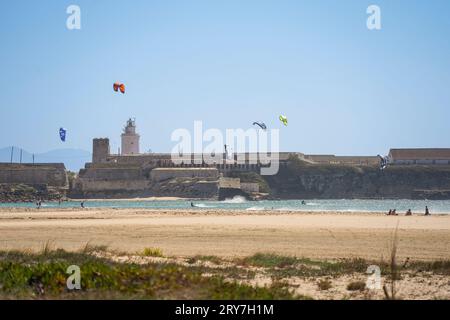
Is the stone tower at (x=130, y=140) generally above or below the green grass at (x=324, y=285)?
above

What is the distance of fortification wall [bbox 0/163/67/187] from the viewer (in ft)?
244

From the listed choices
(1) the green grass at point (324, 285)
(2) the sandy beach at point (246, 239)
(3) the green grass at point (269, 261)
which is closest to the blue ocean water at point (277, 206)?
(2) the sandy beach at point (246, 239)

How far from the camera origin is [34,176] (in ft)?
244

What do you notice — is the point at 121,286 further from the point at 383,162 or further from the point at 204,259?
the point at 383,162

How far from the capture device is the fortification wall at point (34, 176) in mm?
74375

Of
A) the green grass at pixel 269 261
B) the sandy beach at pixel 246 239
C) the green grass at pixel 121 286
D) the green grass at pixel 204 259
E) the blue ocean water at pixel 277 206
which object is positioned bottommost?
the blue ocean water at pixel 277 206

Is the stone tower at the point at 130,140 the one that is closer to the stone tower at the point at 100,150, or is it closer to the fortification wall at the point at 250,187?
the stone tower at the point at 100,150

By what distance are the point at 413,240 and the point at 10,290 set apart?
41.3 ft

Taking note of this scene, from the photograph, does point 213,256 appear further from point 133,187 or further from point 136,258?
point 133,187

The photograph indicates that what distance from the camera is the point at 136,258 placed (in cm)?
1280

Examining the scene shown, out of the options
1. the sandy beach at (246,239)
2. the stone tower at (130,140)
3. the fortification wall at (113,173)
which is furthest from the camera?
the stone tower at (130,140)
